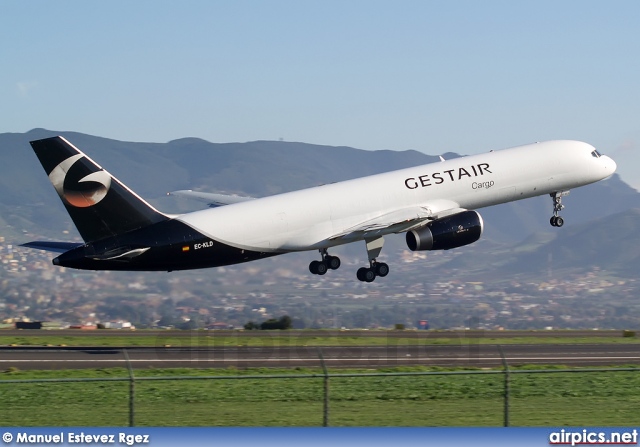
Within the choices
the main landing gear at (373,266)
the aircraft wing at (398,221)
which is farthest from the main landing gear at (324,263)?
the aircraft wing at (398,221)

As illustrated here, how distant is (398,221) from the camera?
6212 centimetres

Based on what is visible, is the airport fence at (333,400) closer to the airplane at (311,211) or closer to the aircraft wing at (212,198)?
the airplane at (311,211)

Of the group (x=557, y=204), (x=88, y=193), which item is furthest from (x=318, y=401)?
(x=557, y=204)

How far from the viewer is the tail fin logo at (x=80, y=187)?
175 feet

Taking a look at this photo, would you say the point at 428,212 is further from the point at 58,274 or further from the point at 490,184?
the point at 58,274

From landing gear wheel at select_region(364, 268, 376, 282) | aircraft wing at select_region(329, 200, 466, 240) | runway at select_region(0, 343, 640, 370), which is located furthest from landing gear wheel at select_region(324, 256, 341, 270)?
runway at select_region(0, 343, 640, 370)

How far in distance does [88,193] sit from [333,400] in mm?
21530

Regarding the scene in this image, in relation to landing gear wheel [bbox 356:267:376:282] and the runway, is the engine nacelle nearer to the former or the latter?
landing gear wheel [bbox 356:267:376:282]

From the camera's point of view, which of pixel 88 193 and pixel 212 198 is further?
pixel 212 198

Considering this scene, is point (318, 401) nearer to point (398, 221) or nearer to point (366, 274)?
point (398, 221)

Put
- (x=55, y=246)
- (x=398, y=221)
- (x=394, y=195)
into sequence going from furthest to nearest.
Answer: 1. (x=394, y=195)
2. (x=398, y=221)
3. (x=55, y=246)

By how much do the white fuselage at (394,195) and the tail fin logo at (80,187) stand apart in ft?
15.7

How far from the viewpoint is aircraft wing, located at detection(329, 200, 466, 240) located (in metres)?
62.2
